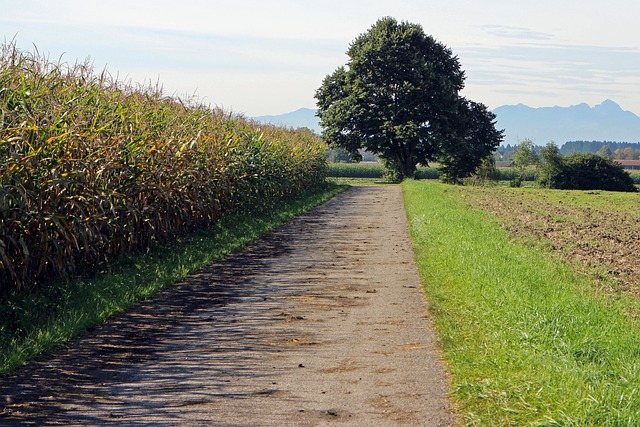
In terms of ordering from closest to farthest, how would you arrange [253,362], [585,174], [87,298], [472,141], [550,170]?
[253,362] < [87,298] < [472,141] < [585,174] < [550,170]

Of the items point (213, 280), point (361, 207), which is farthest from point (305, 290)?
point (361, 207)

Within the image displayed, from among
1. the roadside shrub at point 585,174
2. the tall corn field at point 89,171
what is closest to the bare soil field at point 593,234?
the tall corn field at point 89,171

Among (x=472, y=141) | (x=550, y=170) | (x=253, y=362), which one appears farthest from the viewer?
(x=550, y=170)

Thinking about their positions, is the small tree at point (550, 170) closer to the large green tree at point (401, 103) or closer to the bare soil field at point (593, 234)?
the large green tree at point (401, 103)

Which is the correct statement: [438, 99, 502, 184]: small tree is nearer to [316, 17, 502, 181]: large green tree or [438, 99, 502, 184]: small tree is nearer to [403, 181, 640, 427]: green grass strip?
[316, 17, 502, 181]: large green tree

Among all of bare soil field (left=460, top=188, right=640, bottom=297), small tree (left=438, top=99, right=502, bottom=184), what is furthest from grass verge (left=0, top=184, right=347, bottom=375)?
small tree (left=438, top=99, right=502, bottom=184)

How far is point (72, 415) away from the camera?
5.96 m

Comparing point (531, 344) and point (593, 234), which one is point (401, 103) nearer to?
point (593, 234)

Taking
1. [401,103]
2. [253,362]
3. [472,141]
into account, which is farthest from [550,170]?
[253,362]

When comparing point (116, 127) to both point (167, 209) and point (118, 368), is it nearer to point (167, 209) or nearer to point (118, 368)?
point (167, 209)

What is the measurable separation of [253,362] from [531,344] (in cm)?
272

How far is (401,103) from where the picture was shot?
197 feet

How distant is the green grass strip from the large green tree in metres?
47.9

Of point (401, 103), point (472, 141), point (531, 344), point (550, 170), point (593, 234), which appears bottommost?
point (593, 234)
